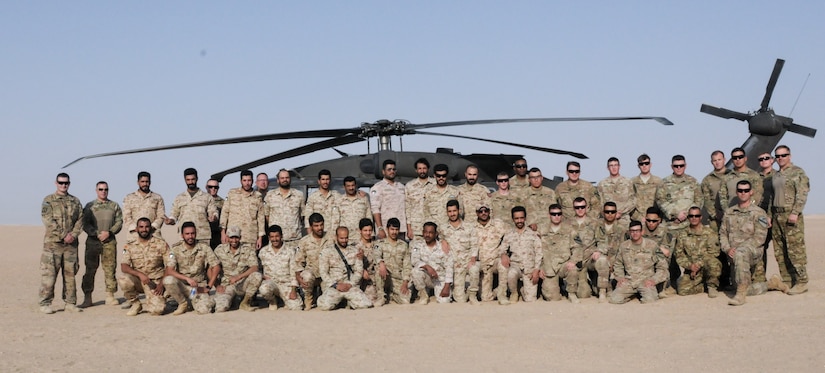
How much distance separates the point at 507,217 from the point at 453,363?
3964mm

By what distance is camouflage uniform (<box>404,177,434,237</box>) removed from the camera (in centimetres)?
932

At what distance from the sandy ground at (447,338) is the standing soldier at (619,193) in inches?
53.2

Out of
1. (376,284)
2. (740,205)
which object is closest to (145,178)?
(376,284)

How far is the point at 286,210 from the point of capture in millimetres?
9312

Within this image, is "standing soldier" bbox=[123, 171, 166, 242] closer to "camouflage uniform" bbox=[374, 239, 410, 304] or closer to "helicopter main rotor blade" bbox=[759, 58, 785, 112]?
"camouflage uniform" bbox=[374, 239, 410, 304]

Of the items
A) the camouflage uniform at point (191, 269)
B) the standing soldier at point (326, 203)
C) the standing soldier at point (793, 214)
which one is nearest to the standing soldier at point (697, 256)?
the standing soldier at point (793, 214)

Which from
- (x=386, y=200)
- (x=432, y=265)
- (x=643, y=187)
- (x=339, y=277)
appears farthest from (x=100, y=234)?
(x=643, y=187)

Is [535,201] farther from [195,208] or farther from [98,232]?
[98,232]

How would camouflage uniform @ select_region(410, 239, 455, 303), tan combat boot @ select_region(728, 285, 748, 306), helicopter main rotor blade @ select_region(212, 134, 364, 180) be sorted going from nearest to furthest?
tan combat boot @ select_region(728, 285, 748, 306)
camouflage uniform @ select_region(410, 239, 455, 303)
helicopter main rotor blade @ select_region(212, 134, 364, 180)

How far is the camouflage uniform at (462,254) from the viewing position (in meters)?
8.77

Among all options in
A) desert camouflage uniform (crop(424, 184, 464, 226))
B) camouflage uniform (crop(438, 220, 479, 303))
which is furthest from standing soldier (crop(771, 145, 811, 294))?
desert camouflage uniform (crop(424, 184, 464, 226))

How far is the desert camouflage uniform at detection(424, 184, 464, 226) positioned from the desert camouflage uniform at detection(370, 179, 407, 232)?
36 centimetres

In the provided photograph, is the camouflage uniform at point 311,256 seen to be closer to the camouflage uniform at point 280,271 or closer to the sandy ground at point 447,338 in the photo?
the camouflage uniform at point 280,271

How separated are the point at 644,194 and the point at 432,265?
9.30 feet
